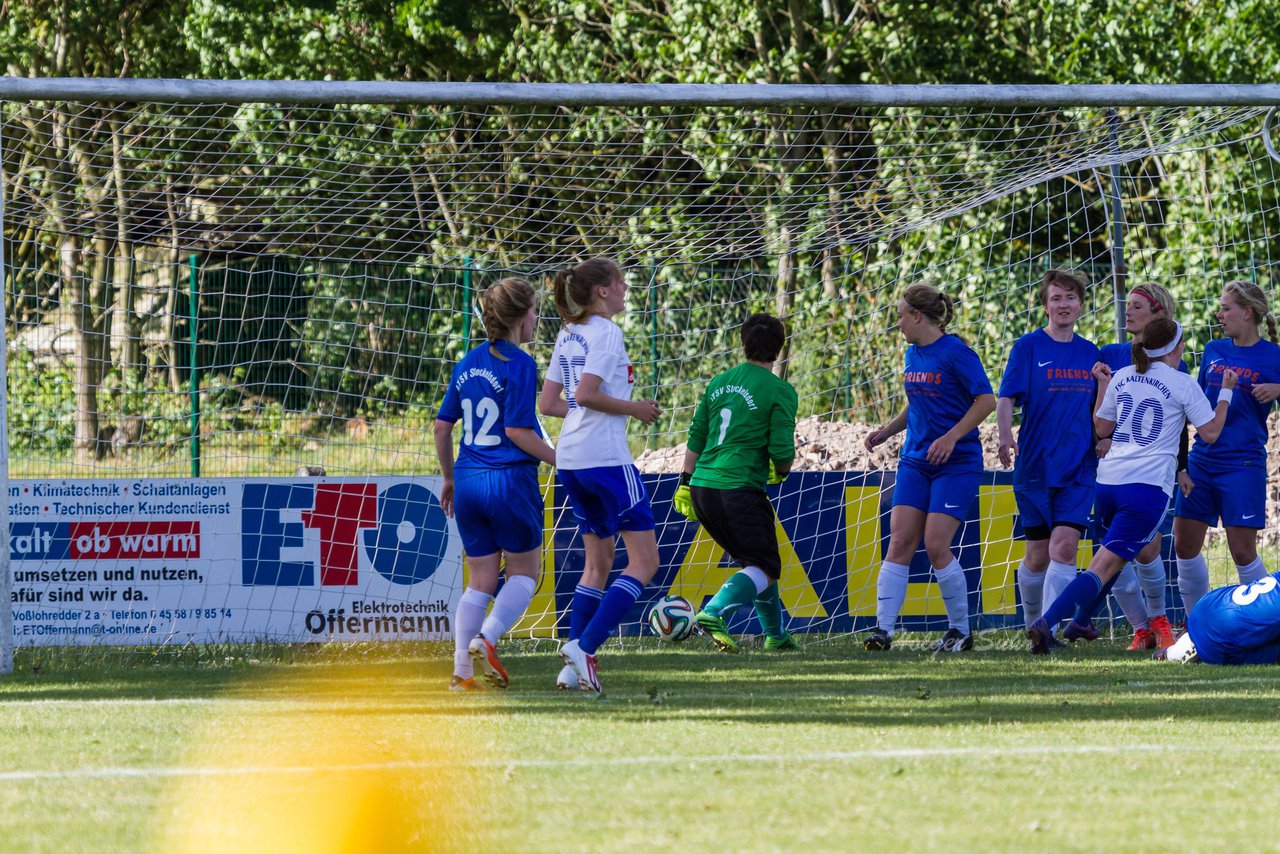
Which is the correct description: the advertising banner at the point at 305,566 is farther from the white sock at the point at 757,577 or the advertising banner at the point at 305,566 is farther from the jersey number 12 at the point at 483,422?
the jersey number 12 at the point at 483,422

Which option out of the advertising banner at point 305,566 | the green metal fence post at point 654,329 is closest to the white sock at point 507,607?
the advertising banner at point 305,566

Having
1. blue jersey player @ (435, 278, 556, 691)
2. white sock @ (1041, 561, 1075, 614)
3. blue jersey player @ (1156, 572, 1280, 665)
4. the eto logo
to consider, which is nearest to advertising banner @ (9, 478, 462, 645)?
the eto logo

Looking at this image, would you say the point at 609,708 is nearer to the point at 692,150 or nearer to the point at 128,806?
the point at 128,806

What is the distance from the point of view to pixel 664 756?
4766 millimetres

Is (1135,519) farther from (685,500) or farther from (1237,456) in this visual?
(685,500)

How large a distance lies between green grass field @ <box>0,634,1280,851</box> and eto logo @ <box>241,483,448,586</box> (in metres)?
1.02

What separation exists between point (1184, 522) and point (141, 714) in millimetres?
5345

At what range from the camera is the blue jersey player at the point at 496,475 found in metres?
6.30

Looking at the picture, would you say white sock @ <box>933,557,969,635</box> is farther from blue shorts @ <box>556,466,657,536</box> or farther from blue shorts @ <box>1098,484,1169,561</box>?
blue shorts @ <box>556,466,657,536</box>

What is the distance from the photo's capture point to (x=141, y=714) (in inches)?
228

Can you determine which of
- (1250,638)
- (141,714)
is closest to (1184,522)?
(1250,638)

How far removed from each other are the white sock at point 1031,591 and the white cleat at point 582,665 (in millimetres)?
2895

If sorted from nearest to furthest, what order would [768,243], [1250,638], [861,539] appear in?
[1250,638]
[861,539]
[768,243]

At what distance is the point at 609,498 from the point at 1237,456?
11.8ft
